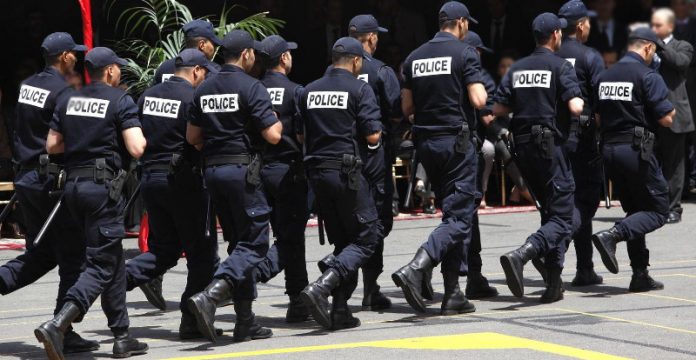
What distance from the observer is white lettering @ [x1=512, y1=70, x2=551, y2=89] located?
33.2 feet

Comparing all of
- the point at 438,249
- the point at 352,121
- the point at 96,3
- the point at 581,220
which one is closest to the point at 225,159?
the point at 352,121

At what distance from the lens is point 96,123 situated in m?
8.41

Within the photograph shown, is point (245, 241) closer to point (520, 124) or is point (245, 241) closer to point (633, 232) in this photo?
point (520, 124)

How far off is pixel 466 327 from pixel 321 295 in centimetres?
96

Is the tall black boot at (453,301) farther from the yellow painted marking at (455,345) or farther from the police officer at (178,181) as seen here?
the police officer at (178,181)

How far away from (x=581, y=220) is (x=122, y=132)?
155 inches

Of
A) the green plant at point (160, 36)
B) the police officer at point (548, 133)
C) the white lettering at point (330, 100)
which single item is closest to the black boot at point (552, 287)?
the police officer at point (548, 133)

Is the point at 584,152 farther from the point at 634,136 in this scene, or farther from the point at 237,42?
the point at 237,42

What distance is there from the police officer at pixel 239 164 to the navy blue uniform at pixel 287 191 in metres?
0.74

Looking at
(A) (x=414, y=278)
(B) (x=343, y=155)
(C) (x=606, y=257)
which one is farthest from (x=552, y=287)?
(B) (x=343, y=155)

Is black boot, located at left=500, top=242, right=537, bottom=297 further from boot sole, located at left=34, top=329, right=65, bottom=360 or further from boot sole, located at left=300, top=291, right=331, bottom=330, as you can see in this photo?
boot sole, located at left=34, top=329, right=65, bottom=360

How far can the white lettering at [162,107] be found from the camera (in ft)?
30.0

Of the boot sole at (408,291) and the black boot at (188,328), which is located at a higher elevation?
the boot sole at (408,291)

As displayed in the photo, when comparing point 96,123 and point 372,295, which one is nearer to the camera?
point 96,123
